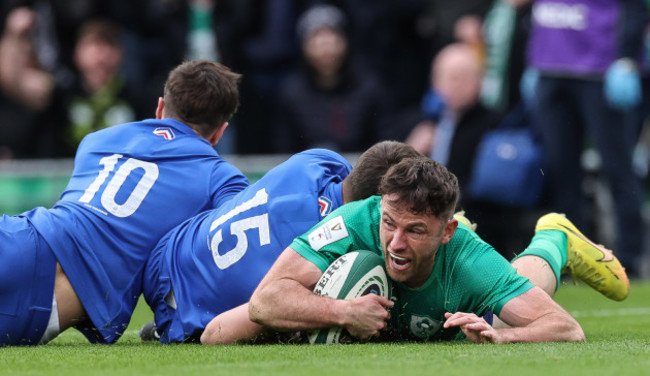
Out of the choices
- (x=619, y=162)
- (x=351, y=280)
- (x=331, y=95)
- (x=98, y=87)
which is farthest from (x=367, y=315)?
(x=98, y=87)

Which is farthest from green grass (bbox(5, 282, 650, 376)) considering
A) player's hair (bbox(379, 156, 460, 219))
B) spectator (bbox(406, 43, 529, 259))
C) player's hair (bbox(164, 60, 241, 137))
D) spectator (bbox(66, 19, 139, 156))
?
spectator (bbox(66, 19, 139, 156))

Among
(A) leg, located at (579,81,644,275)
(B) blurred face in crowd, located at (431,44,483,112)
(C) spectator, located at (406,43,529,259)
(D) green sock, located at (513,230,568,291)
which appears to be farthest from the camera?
(B) blurred face in crowd, located at (431,44,483,112)

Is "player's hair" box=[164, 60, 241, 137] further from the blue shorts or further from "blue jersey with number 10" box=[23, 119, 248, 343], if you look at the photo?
the blue shorts

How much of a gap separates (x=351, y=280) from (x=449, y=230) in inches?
20.7

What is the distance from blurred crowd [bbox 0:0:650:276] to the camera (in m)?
11.0

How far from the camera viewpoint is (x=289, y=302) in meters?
5.78

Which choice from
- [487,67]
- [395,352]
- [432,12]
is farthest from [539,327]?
[432,12]

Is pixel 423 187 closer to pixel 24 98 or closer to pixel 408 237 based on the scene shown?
pixel 408 237

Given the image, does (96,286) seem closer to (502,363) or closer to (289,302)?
(289,302)

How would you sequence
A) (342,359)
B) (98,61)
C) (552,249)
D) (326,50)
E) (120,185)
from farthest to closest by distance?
(98,61), (326,50), (552,249), (120,185), (342,359)

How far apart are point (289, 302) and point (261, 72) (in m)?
7.85

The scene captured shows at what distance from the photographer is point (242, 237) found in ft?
20.5

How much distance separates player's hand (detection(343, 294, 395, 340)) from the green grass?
0.30 feet

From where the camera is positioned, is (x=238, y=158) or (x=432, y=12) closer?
(x=238, y=158)
